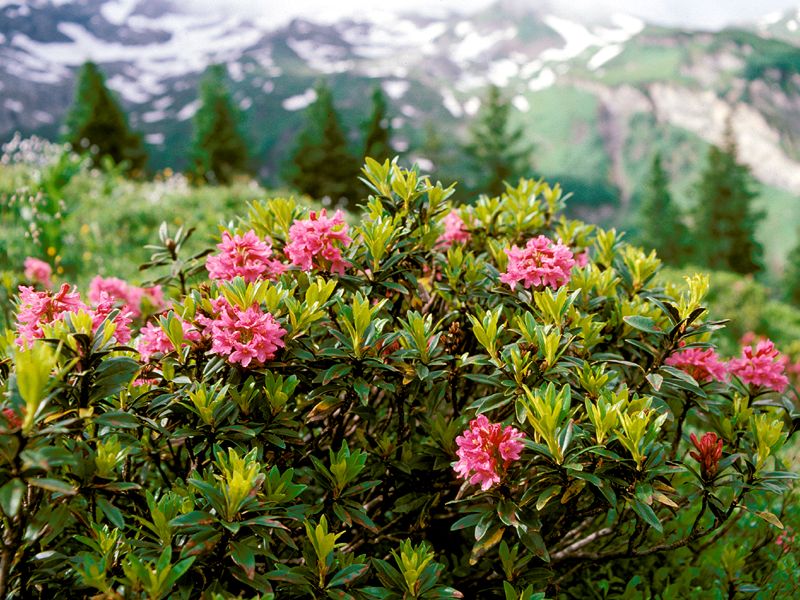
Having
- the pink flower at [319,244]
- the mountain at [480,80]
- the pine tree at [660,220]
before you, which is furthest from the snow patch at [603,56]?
the pink flower at [319,244]

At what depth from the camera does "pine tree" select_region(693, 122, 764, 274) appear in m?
31.2

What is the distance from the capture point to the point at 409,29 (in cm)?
16700

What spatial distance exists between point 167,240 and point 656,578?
3.01 metres

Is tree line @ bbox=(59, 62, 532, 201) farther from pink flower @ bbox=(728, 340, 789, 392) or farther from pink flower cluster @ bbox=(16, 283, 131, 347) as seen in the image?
pink flower cluster @ bbox=(16, 283, 131, 347)

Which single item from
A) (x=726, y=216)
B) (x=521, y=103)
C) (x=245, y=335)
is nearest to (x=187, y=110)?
(x=521, y=103)

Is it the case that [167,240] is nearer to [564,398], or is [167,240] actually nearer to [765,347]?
[564,398]

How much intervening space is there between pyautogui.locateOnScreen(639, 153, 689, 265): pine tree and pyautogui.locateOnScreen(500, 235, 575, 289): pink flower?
33440 mm

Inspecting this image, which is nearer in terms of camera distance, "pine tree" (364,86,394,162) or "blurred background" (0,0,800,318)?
"blurred background" (0,0,800,318)

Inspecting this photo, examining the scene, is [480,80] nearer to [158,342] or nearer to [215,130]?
[215,130]

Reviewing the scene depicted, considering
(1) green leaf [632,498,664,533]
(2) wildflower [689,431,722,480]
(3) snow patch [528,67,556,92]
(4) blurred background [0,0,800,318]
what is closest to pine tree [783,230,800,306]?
(4) blurred background [0,0,800,318]

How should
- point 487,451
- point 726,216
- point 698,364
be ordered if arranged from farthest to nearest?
1. point 726,216
2. point 698,364
3. point 487,451

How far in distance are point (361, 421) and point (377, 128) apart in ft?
97.8

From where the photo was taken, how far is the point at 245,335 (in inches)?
80.0

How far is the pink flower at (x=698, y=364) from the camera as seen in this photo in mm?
2555
